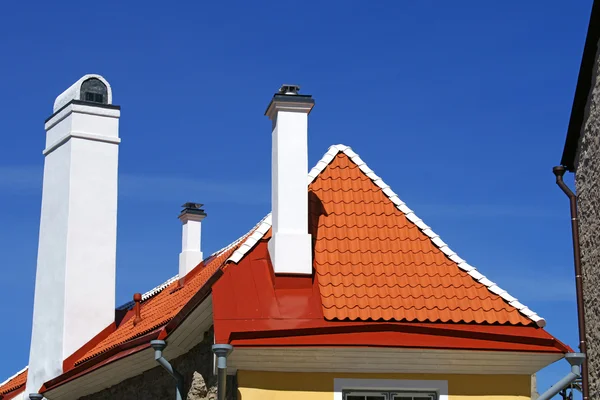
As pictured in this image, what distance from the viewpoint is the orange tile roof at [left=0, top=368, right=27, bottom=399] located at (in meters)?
18.7

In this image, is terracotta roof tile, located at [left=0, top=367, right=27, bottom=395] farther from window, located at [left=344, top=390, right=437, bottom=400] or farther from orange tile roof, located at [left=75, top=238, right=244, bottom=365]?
window, located at [left=344, top=390, right=437, bottom=400]

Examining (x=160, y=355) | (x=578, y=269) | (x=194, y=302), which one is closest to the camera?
(x=194, y=302)

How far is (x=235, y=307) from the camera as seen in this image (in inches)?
441

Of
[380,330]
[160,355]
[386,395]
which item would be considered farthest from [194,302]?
[386,395]

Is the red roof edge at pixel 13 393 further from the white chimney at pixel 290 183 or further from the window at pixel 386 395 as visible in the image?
the window at pixel 386 395

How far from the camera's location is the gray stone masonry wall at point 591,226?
13.4 m

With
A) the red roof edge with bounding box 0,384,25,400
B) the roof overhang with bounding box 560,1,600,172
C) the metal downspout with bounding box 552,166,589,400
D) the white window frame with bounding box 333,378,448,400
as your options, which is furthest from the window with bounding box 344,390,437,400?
the red roof edge with bounding box 0,384,25,400

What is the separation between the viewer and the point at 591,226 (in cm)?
1373

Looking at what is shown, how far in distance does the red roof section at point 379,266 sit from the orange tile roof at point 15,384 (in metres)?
7.90

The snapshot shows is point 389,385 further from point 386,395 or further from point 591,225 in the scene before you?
point 591,225

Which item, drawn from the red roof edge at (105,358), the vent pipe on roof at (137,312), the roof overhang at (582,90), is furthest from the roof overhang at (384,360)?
the vent pipe on roof at (137,312)

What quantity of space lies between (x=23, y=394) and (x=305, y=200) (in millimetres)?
7767

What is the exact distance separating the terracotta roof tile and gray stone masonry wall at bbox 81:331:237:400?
434 centimetres

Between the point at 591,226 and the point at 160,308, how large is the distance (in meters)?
5.98
